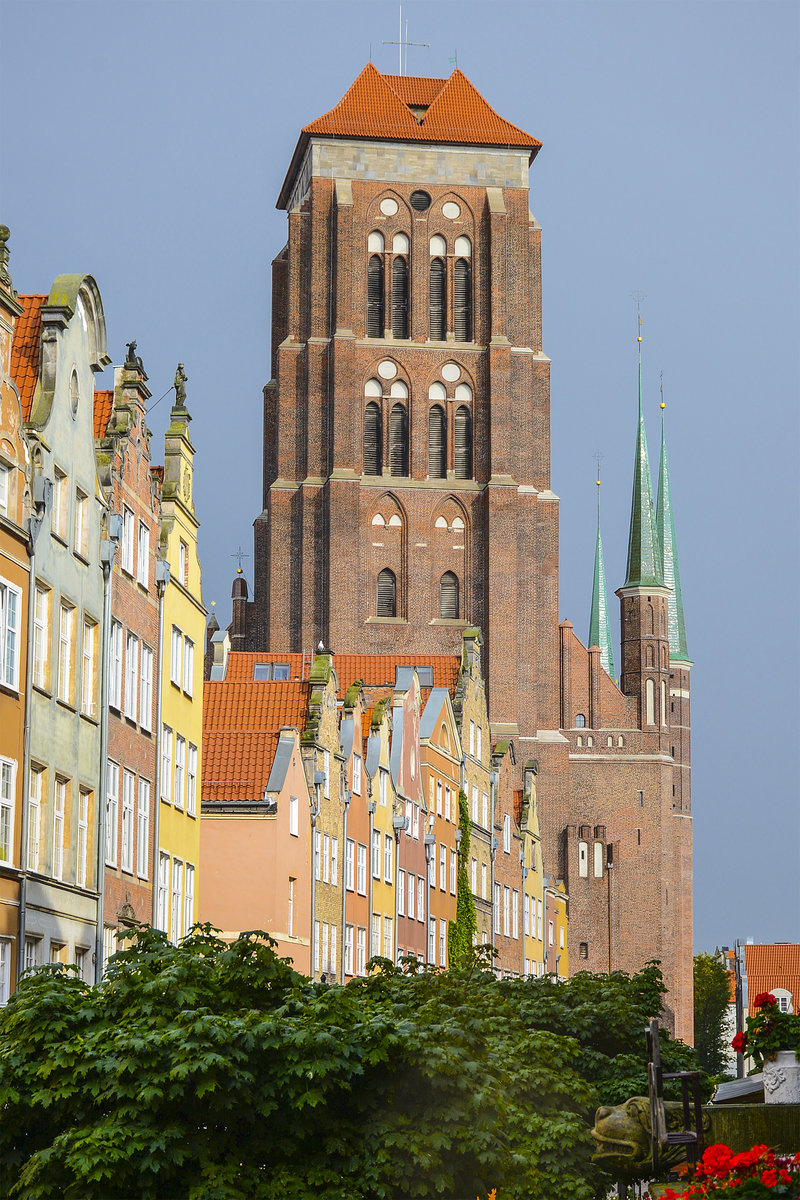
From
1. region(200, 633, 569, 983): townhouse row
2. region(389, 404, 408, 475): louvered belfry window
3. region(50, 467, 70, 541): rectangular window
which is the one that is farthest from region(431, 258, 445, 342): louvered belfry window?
region(50, 467, 70, 541): rectangular window

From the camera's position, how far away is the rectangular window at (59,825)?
2848cm

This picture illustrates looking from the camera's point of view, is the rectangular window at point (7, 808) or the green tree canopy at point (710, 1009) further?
the green tree canopy at point (710, 1009)

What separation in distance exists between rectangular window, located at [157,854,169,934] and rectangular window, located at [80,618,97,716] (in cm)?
539

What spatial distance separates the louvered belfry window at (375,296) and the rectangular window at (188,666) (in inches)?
2003

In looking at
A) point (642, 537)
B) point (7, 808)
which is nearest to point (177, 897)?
point (7, 808)

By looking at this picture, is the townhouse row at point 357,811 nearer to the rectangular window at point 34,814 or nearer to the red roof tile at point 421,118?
the rectangular window at point 34,814

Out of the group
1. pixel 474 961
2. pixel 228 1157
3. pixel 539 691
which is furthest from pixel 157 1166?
pixel 539 691

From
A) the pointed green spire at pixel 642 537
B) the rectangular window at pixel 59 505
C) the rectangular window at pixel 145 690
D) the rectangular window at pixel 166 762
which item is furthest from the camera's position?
the pointed green spire at pixel 642 537

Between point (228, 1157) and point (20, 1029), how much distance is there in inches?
80.1

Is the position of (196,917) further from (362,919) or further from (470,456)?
(470,456)

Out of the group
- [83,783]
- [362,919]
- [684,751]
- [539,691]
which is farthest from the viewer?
[684,751]

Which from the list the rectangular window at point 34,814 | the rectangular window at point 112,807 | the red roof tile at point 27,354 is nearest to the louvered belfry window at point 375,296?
the rectangular window at point 112,807

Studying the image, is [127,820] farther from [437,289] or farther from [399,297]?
[437,289]

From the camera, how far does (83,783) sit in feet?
98.4
